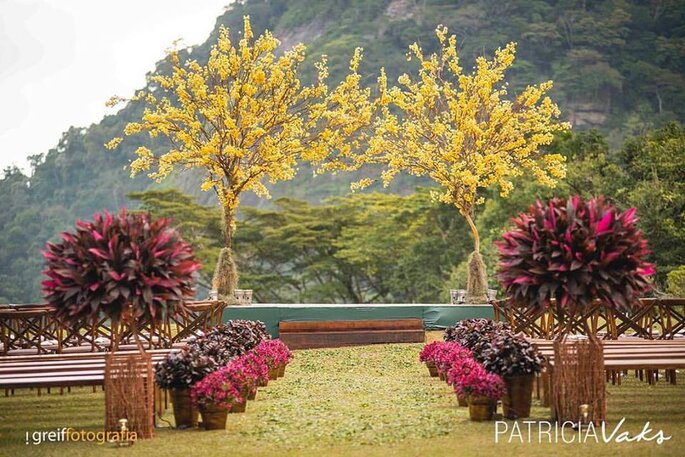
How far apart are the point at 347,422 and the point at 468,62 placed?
170 ft

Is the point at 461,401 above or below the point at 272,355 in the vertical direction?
below

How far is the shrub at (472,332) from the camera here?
12539 mm

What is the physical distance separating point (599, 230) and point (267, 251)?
35493mm

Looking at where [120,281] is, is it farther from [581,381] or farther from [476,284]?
[476,284]

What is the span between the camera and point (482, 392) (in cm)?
948

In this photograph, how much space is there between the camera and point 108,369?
8.70 m

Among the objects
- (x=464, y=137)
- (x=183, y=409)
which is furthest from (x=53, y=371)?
(x=464, y=137)

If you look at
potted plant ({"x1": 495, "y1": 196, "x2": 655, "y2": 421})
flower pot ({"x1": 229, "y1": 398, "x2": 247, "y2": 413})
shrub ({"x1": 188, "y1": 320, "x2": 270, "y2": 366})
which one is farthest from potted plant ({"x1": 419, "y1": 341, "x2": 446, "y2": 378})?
potted plant ({"x1": 495, "y1": 196, "x2": 655, "y2": 421})

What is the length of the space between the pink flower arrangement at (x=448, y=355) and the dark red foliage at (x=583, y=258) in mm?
2668

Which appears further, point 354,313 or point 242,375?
point 354,313

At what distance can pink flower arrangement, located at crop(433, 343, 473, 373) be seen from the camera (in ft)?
39.0

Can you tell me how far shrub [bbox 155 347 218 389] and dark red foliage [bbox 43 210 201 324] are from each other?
0.58 metres

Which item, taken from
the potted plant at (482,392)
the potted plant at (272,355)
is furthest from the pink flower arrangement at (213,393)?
the potted plant at (272,355)

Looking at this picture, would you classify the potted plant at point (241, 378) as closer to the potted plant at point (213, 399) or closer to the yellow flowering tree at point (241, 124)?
the potted plant at point (213, 399)
